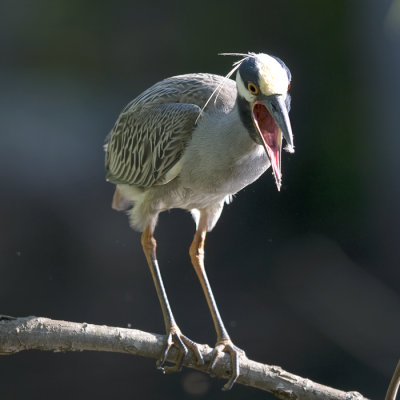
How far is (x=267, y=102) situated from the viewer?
2053 mm

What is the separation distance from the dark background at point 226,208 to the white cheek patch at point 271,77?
1825 mm

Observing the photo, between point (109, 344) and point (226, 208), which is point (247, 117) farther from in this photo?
point (226, 208)

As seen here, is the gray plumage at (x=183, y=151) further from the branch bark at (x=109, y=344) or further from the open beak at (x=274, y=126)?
the branch bark at (x=109, y=344)

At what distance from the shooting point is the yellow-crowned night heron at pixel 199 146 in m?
2.12

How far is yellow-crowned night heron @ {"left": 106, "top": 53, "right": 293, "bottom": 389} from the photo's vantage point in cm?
212

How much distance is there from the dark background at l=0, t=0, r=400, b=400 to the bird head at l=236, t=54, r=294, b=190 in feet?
5.65

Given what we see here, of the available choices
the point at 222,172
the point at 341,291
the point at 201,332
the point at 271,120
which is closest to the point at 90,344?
the point at 222,172

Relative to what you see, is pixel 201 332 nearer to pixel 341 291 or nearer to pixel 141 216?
pixel 341 291

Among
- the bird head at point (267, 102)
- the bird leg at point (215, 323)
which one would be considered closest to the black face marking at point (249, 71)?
the bird head at point (267, 102)

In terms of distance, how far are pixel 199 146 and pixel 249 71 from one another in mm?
376

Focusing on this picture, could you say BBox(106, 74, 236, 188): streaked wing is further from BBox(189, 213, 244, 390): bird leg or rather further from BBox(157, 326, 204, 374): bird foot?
BBox(157, 326, 204, 374): bird foot

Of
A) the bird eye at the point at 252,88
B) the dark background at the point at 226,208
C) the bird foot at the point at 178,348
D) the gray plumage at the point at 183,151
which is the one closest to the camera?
the bird eye at the point at 252,88

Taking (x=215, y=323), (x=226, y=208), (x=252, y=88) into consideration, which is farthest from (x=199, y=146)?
(x=226, y=208)

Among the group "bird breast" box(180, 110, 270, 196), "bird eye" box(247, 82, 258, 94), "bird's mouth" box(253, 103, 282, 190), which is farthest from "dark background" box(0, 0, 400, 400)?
"bird eye" box(247, 82, 258, 94)
